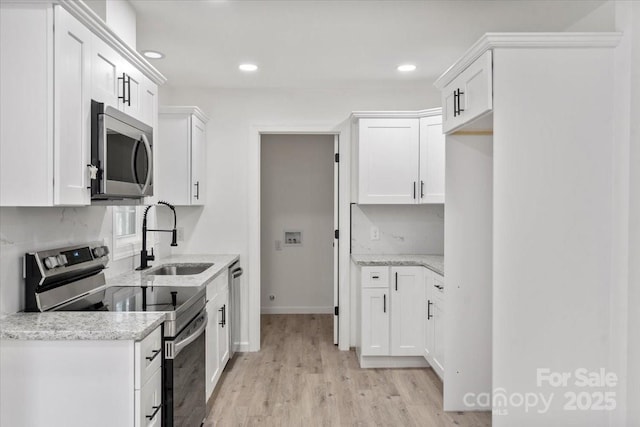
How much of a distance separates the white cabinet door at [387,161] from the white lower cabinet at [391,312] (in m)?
0.68

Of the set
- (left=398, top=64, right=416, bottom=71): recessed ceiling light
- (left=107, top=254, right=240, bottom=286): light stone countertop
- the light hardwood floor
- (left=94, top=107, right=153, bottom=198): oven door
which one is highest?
(left=398, top=64, right=416, bottom=71): recessed ceiling light

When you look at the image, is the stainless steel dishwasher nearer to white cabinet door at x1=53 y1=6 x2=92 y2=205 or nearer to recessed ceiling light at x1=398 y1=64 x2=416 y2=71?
white cabinet door at x1=53 y1=6 x2=92 y2=205

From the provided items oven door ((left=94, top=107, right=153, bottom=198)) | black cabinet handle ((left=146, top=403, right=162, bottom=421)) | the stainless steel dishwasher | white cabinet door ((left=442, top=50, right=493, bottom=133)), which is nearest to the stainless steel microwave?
oven door ((left=94, top=107, right=153, bottom=198))

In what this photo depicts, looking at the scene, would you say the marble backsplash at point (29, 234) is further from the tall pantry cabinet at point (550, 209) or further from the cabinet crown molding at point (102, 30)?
the tall pantry cabinet at point (550, 209)

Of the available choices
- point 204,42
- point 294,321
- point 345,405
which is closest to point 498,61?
point 204,42

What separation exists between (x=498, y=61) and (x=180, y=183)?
8.86 ft

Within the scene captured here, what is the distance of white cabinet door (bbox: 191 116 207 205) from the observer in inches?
152

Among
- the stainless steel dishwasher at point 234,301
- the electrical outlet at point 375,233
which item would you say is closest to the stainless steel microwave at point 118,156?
the stainless steel dishwasher at point 234,301

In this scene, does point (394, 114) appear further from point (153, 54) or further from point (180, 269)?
point (180, 269)

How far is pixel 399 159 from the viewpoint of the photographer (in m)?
3.97

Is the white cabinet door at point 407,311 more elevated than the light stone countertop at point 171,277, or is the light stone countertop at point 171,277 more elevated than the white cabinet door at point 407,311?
the light stone countertop at point 171,277

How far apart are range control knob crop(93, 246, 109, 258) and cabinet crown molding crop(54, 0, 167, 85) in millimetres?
1027

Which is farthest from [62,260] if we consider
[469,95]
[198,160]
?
[469,95]

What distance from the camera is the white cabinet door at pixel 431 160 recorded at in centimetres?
391
